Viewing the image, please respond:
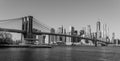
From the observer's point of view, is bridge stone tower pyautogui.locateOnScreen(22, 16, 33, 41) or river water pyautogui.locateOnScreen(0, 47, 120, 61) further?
bridge stone tower pyautogui.locateOnScreen(22, 16, 33, 41)

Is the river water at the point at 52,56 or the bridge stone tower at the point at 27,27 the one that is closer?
the river water at the point at 52,56

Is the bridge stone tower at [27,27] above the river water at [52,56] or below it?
above

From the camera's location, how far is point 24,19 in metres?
101

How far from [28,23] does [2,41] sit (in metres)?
24.9

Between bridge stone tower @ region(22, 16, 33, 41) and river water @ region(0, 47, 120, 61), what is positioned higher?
bridge stone tower @ region(22, 16, 33, 41)

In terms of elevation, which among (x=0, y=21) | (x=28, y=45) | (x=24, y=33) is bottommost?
(x=28, y=45)

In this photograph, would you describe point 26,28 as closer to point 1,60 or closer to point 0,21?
point 0,21

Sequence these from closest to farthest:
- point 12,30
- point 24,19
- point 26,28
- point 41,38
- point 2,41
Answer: point 12,30
point 26,28
point 24,19
point 2,41
point 41,38

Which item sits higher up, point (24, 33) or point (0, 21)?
point (0, 21)

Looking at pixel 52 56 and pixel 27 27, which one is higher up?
pixel 27 27

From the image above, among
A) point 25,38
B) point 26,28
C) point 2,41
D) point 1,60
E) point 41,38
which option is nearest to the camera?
point 1,60

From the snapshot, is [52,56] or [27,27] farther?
[27,27]

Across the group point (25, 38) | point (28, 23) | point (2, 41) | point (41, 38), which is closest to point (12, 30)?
point (25, 38)

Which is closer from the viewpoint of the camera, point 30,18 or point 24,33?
point 24,33
